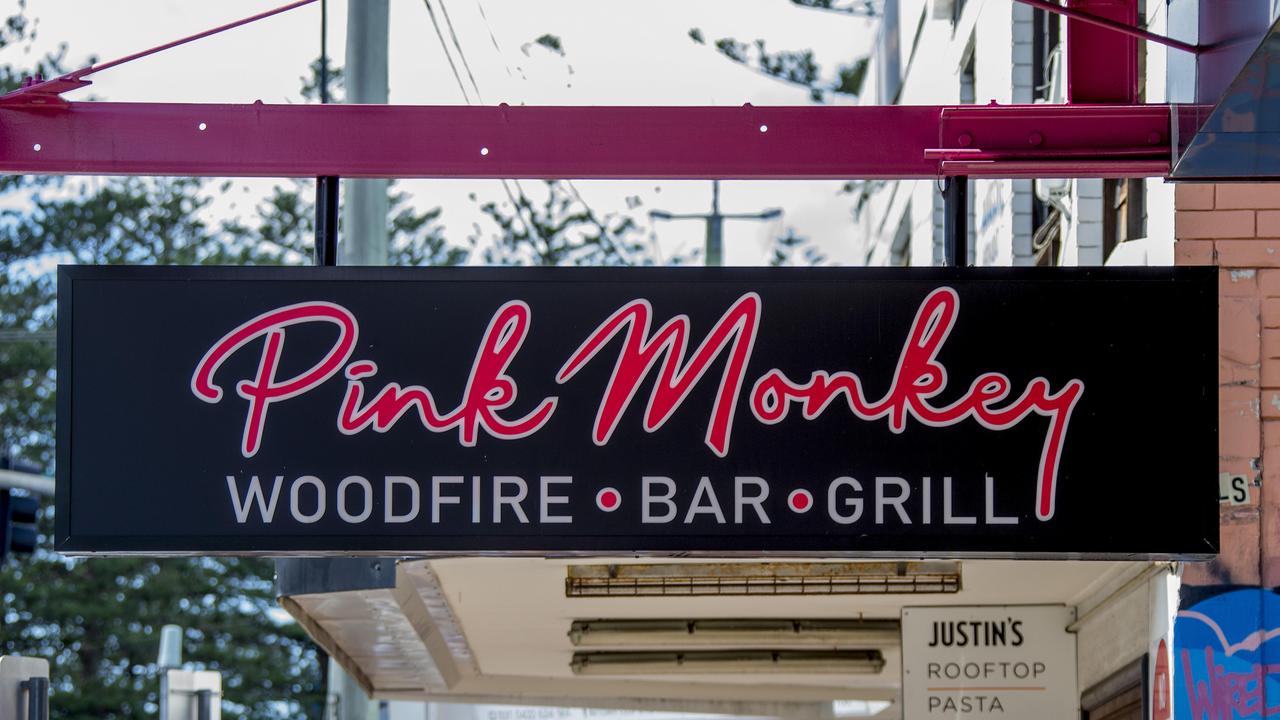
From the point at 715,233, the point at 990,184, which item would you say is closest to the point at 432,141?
the point at 990,184

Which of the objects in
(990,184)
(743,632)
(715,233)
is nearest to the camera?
(743,632)

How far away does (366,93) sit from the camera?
1259 centimetres

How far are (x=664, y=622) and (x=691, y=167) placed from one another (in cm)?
599

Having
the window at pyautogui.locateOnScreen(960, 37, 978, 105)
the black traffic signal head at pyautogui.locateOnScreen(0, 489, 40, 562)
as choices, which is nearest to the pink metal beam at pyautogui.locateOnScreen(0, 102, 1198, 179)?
the window at pyautogui.locateOnScreen(960, 37, 978, 105)

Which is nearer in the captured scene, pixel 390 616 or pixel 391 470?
pixel 391 470

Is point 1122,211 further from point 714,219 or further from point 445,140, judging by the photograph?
point 714,219

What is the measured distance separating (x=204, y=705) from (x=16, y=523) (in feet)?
27.5

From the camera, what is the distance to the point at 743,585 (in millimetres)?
9469

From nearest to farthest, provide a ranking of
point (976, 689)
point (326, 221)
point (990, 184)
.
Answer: point (326, 221), point (976, 689), point (990, 184)

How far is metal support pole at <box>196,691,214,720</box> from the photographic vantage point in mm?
9555

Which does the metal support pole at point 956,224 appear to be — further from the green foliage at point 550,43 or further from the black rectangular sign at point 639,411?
the green foliage at point 550,43

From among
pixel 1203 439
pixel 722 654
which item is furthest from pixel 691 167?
pixel 722 654

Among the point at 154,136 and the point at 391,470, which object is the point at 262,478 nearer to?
the point at 391,470

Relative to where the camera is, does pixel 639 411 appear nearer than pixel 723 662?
Yes
